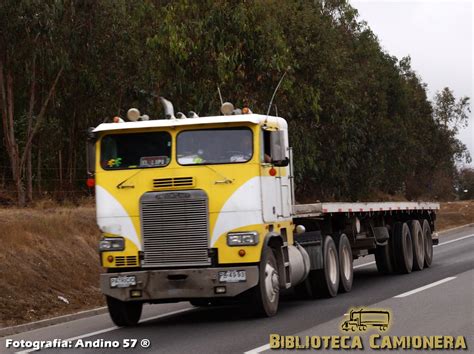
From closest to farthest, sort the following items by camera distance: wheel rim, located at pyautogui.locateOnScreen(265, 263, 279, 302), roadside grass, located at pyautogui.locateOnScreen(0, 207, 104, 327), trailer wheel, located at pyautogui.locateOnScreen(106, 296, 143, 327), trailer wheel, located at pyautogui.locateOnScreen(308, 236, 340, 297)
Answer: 1. wheel rim, located at pyautogui.locateOnScreen(265, 263, 279, 302)
2. trailer wheel, located at pyautogui.locateOnScreen(106, 296, 143, 327)
3. trailer wheel, located at pyautogui.locateOnScreen(308, 236, 340, 297)
4. roadside grass, located at pyautogui.locateOnScreen(0, 207, 104, 327)

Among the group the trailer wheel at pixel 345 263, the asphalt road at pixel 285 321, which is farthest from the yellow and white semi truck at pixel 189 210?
the trailer wheel at pixel 345 263

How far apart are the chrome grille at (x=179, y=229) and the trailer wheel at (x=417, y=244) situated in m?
10.00

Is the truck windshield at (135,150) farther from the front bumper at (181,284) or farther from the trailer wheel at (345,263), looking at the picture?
the trailer wheel at (345,263)

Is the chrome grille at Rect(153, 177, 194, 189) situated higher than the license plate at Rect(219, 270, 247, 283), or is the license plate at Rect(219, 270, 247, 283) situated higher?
the chrome grille at Rect(153, 177, 194, 189)

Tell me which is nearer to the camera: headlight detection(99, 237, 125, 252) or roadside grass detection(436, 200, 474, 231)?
headlight detection(99, 237, 125, 252)

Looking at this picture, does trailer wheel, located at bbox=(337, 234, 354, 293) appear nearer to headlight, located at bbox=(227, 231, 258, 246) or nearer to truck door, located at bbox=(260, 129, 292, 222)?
truck door, located at bbox=(260, 129, 292, 222)

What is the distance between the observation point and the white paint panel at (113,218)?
14641 millimetres

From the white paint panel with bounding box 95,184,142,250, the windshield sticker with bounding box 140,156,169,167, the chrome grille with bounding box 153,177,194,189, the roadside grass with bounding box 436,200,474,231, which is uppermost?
the windshield sticker with bounding box 140,156,169,167

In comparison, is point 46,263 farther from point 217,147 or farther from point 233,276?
point 233,276

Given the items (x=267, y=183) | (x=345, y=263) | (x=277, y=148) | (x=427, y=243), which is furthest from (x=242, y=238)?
(x=427, y=243)

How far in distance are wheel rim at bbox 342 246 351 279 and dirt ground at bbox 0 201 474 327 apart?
444 cm

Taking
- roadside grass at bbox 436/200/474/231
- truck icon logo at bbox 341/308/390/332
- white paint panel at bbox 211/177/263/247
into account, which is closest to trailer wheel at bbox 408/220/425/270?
truck icon logo at bbox 341/308/390/332

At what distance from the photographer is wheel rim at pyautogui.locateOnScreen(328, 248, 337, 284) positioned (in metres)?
18.2

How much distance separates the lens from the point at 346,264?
1916 centimetres
